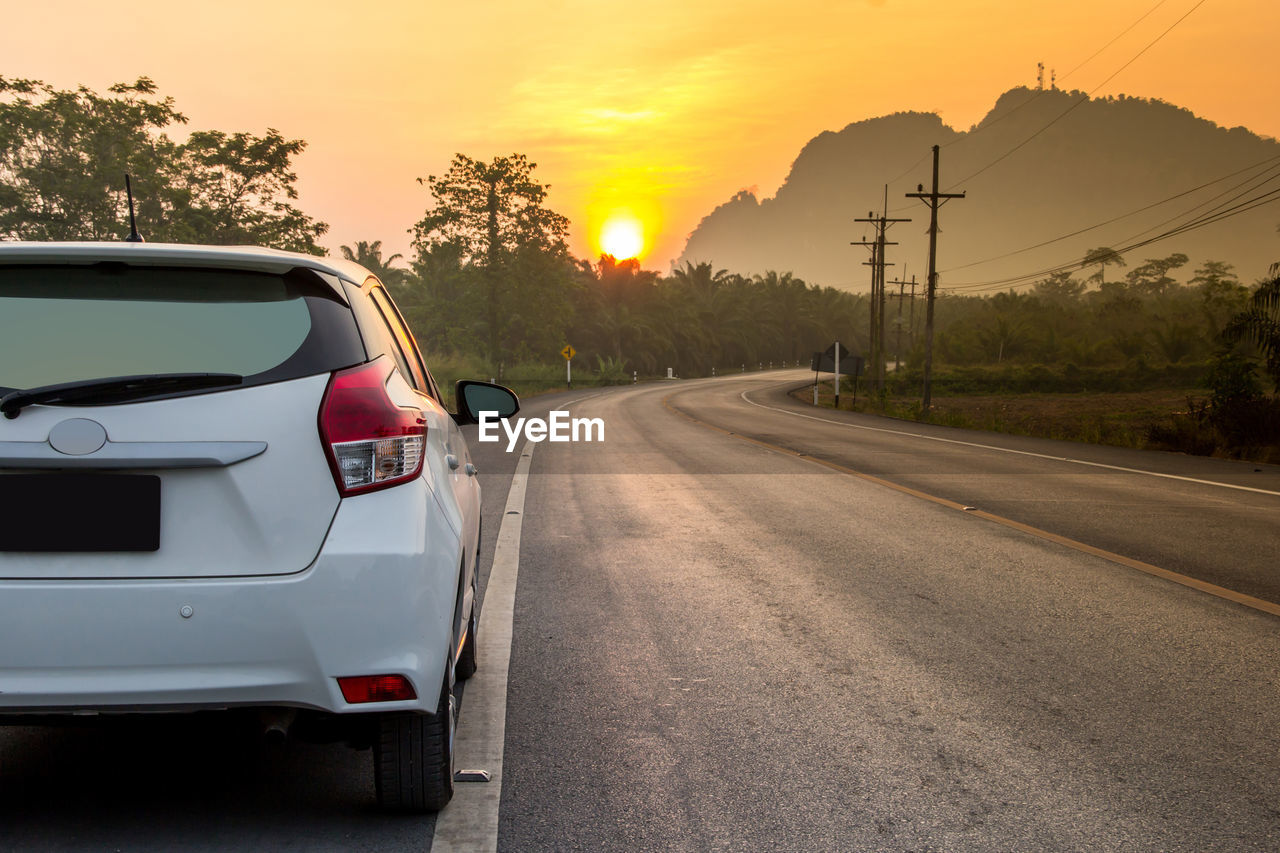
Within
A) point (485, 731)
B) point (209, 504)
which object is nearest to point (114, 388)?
point (209, 504)

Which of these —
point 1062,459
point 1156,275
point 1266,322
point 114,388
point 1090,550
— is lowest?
point 1062,459

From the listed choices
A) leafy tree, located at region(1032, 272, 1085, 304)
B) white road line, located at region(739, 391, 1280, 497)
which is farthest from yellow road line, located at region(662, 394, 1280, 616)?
leafy tree, located at region(1032, 272, 1085, 304)

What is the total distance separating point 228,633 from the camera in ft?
8.14

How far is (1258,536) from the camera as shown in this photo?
813 cm

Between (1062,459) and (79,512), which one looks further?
(1062,459)

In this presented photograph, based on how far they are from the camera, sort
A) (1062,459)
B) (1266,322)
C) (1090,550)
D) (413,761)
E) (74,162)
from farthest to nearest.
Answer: (74,162) → (1266,322) → (1062,459) → (1090,550) → (413,761)

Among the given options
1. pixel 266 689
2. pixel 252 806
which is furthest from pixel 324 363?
pixel 252 806

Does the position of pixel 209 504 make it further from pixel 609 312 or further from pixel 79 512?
pixel 609 312

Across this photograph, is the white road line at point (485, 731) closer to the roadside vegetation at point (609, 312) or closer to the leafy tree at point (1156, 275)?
the roadside vegetation at point (609, 312)

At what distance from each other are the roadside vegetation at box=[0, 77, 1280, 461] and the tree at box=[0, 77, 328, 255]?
66 millimetres

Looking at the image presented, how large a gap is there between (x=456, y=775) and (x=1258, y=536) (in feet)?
24.2

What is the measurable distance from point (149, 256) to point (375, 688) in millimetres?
1311

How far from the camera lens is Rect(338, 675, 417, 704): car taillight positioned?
2.60 m

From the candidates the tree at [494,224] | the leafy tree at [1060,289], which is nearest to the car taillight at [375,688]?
the tree at [494,224]
